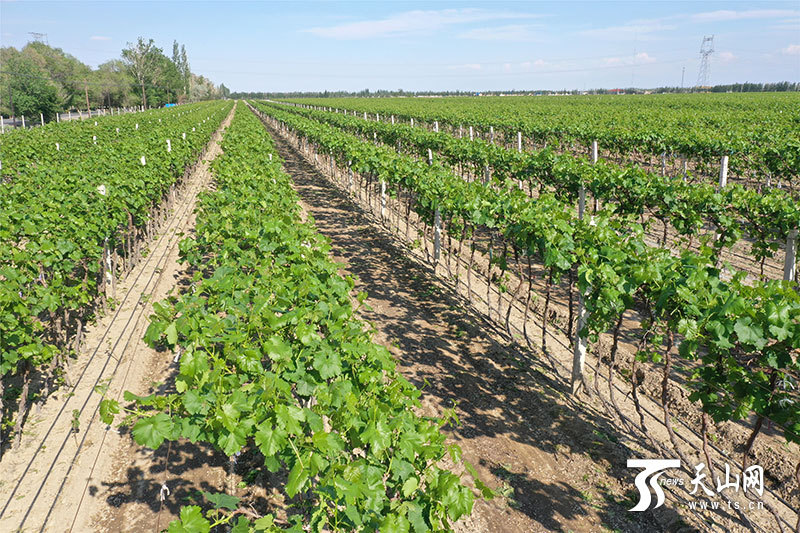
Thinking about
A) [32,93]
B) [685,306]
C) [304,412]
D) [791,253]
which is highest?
[32,93]

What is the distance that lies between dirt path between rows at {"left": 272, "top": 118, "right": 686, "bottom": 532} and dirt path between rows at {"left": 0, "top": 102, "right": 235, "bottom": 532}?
3017 mm

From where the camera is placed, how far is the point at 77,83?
78250 mm

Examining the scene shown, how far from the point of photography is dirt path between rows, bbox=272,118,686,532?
4961mm

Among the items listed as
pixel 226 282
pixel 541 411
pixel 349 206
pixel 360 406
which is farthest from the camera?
pixel 349 206

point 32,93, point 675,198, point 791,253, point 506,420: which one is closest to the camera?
point 506,420

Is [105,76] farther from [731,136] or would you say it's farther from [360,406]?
[360,406]

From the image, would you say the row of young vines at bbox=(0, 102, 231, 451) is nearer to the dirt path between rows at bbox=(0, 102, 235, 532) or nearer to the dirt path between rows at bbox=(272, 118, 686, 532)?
the dirt path between rows at bbox=(0, 102, 235, 532)

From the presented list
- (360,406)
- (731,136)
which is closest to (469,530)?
(360,406)

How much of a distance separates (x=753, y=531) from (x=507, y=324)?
4228 millimetres

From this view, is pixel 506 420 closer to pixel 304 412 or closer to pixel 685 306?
pixel 685 306

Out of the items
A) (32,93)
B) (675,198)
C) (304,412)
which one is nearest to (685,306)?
(304,412)

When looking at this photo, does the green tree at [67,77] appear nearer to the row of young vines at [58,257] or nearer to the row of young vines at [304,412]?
the row of young vines at [58,257]

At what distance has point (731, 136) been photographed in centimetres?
1853

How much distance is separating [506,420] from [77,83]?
9458 cm
